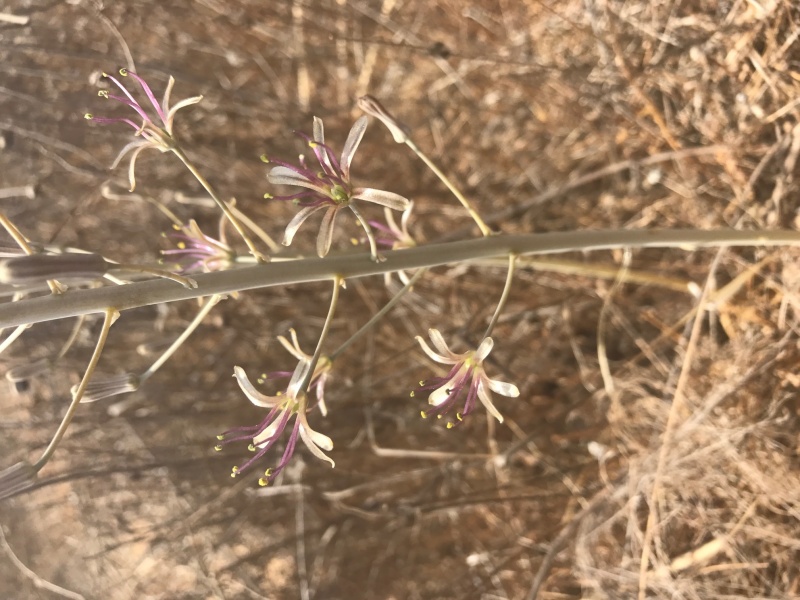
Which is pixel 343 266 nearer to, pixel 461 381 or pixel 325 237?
pixel 325 237

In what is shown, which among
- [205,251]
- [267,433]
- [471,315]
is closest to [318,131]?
[205,251]

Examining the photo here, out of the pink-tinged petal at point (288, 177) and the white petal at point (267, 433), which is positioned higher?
the pink-tinged petal at point (288, 177)

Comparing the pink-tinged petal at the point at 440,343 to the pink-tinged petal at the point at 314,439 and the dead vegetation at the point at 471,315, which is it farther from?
the dead vegetation at the point at 471,315

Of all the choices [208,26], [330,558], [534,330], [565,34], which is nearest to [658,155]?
[565,34]

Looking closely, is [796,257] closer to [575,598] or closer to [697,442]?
[697,442]

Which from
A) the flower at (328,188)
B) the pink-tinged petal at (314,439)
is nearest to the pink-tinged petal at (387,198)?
the flower at (328,188)

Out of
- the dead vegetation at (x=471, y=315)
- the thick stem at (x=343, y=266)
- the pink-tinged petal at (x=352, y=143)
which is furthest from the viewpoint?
the dead vegetation at (x=471, y=315)

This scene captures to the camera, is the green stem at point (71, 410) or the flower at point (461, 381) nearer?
the green stem at point (71, 410)

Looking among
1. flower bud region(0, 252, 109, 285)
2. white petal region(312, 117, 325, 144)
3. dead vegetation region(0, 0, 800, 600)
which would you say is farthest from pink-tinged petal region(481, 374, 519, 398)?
dead vegetation region(0, 0, 800, 600)
